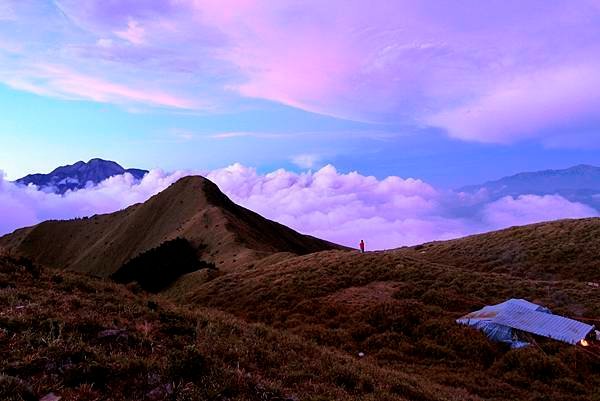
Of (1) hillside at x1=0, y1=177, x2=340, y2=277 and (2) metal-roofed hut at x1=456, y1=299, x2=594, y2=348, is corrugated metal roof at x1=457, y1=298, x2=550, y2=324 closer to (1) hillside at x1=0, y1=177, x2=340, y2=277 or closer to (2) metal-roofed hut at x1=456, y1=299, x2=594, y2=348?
(2) metal-roofed hut at x1=456, y1=299, x2=594, y2=348

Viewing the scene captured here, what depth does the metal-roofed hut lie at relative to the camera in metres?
22.7

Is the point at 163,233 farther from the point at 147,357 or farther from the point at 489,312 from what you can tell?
the point at 147,357

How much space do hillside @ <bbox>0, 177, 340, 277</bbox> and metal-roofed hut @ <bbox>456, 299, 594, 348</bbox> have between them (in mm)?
39545

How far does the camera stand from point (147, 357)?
36.4 ft

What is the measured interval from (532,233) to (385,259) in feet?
85.8

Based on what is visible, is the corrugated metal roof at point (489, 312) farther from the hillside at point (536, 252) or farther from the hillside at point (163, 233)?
the hillside at point (163, 233)

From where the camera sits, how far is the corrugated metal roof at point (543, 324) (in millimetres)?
22781

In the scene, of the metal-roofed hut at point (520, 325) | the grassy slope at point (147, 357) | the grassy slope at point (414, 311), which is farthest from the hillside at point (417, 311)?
the grassy slope at point (147, 357)

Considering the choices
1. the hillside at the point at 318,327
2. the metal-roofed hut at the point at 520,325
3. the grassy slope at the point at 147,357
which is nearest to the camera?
the grassy slope at the point at 147,357

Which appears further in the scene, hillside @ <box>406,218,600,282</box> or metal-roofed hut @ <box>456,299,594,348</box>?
hillside @ <box>406,218,600,282</box>

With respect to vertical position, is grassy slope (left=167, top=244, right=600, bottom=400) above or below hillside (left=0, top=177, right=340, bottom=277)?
below

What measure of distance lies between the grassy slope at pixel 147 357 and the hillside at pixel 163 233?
44605 mm

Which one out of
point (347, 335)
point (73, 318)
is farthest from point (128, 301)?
point (347, 335)

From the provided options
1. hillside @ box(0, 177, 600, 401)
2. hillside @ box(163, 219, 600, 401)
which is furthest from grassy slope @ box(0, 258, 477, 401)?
hillside @ box(163, 219, 600, 401)
